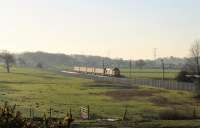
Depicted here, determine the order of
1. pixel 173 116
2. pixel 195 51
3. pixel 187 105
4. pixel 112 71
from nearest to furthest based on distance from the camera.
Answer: pixel 173 116, pixel 187 105, pixel 195 51, pixel 112 71

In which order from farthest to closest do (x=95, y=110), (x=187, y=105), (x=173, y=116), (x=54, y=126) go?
1. (x=187, y=105)
2. (x=95, y=110)
3. (x=173, y=116)
4. (x=54, y=126)

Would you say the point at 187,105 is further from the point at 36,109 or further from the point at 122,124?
the point at 122,124

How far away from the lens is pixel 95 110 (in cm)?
5078

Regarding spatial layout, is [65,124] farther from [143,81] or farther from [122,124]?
[143,81]

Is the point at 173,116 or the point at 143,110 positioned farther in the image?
the point at 143,110

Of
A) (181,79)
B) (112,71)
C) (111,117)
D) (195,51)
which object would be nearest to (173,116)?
(111,117)

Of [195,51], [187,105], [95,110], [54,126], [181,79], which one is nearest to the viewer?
[54,126]

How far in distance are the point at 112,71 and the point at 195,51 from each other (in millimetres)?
25996

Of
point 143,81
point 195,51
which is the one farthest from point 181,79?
point 195,51

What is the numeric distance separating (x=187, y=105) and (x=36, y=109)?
19.8 metres

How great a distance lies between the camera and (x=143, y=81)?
108188 mm

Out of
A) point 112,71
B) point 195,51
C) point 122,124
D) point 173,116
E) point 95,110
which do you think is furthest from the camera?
point 112,71

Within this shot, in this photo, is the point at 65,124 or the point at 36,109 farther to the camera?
the point at 36,109

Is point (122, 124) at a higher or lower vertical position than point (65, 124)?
lower
